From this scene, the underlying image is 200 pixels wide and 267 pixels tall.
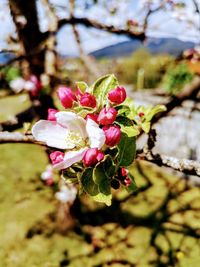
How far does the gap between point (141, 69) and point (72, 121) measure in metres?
16.6

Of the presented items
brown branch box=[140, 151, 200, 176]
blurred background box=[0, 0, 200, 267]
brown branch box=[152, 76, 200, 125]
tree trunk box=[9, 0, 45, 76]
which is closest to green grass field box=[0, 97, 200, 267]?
blurred background box=[0, 0, 200, 267]

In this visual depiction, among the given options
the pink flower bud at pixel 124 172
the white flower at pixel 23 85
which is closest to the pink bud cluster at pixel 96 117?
the pink flower bud at pixel 124 172

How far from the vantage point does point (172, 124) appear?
771 cm

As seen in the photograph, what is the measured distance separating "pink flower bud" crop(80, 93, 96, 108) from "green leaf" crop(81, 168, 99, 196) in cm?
26

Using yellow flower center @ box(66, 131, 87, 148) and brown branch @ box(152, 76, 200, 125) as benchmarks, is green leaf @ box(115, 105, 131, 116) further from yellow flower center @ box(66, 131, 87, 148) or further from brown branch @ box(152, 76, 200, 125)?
brown branch @ box(152, 76, 200, 125)

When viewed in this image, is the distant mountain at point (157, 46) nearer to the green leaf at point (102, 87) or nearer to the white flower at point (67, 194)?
the white flower at point (67, 194)

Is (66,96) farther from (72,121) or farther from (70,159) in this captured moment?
(70,159)

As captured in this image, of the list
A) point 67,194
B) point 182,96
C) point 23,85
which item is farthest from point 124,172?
point 67,194

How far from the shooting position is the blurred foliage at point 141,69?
17438mm

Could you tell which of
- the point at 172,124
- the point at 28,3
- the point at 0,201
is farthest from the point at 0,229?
the point at 172,124

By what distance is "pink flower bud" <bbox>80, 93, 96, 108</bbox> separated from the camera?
1.35 meters

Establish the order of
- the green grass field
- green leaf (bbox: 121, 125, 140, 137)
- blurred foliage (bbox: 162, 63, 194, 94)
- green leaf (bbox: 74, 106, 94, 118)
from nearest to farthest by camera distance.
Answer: green leaf (bbox: 74, 106, 94, 118) → green leaf (bbox: 121, 125, 140, 137) → the green grass field → blurred foliage (bbox: 162, 63, 194, 94)

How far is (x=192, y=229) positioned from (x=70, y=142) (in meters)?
4.46

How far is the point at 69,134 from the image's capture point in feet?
4.50
